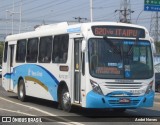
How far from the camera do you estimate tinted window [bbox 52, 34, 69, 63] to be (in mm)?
16047

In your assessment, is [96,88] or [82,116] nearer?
[96,88]

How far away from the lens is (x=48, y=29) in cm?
1834

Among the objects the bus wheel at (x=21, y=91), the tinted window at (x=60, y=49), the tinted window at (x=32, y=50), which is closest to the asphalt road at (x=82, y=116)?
the tinted window at (x=60, y=49)

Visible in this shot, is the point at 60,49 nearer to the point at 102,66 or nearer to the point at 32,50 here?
the point at 102,66

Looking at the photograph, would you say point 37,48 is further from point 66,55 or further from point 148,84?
point 148,84

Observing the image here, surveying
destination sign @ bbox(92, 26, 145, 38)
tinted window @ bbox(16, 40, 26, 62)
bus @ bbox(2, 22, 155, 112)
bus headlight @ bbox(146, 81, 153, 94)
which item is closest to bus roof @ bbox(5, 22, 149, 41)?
bus @ bbox(2, 22, 155, 112)

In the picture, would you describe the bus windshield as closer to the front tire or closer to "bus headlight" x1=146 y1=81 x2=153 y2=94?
"bus headlight" x1=146 y1=81 x2=153 y2=94

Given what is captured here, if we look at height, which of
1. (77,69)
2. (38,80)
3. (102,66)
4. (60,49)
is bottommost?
(38,80)

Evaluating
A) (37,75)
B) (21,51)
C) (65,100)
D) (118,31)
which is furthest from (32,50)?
(118,31)

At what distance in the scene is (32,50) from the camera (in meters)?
19.4

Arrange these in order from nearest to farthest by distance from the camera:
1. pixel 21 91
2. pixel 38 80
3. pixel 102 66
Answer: pixel 102 66
pixel 38 80
pixel 21 91

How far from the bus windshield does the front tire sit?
1.93 metres

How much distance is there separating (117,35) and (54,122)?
3602mm

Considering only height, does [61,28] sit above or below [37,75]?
above
